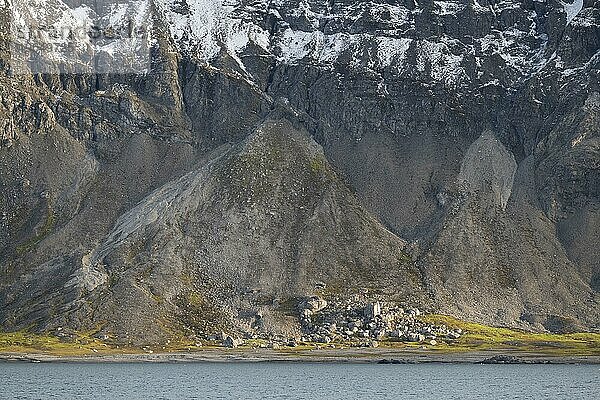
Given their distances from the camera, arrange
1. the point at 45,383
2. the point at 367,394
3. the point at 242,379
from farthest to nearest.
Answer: the point at 242,379
the point at 45,383
the point at 367,394

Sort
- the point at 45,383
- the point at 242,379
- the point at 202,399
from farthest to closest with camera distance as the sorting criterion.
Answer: the point at 242,379 → the point at 45,383 → the point at 202,399

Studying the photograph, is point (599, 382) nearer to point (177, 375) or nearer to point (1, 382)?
point (177, 375)

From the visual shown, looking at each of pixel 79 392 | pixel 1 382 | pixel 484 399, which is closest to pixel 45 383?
pixel 1 382

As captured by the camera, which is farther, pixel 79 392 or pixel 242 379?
pixel 242 379

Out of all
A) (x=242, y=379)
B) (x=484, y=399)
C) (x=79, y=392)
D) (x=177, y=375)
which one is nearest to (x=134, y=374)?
(x=177, y=375)

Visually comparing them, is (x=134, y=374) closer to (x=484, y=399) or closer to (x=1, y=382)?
(x=1, y=382)

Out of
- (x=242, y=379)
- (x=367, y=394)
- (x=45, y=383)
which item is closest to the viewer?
(x=367, y=394)
